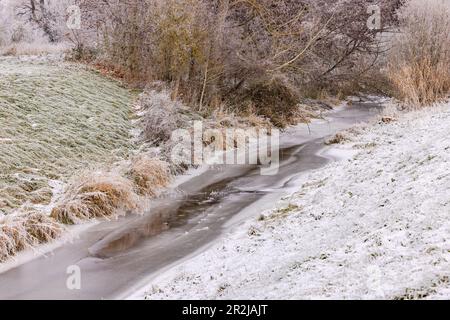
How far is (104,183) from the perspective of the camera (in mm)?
8875

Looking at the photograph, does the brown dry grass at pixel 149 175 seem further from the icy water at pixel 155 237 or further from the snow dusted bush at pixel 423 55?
the snow dusted bush at pixel 423 55

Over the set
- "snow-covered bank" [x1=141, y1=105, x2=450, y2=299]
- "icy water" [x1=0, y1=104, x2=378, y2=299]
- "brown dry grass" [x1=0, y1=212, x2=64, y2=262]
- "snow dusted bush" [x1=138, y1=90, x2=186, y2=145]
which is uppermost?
"snow dusted bush" [x1=138, y1=90, x2=186, y2=145]

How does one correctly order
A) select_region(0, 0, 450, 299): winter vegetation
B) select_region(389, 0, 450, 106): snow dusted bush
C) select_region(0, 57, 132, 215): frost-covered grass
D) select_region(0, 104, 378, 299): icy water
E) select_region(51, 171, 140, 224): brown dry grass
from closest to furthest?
select_region(0, 0, 450, 299): winter vegetation, select_region(0, 104, 378, 299): icy water, select_region(51, 171, 140, 224): brown dry grass, select_region(0, 57, 132, 215): frost-covered grass, select_region(389, 0, 450, 106): snow dusted bush

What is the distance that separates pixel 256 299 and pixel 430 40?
14.8 m

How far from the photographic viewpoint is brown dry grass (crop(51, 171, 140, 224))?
817cm

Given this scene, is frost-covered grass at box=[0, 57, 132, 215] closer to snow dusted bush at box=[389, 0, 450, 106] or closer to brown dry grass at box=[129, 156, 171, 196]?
brown dry grass at box=[129, 156, 171, 196]

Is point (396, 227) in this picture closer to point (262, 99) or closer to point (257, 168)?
→ point (257, 168)

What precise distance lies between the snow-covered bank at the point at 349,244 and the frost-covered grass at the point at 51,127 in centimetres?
360

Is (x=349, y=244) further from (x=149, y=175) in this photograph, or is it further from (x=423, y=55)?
(x=423, y=55)

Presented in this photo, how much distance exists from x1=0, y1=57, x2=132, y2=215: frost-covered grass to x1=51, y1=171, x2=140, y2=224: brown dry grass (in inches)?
18.4

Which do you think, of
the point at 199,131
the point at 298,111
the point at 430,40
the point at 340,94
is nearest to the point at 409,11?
the point at 430,40

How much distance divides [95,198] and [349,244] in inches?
193

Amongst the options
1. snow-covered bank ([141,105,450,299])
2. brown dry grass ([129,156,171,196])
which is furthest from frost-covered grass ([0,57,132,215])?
snow-covered bank ([141,105,450,299])

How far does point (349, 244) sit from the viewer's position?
4984 mm
